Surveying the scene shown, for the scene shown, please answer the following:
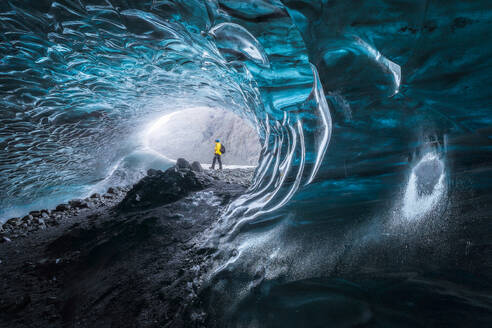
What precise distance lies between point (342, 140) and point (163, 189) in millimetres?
2076

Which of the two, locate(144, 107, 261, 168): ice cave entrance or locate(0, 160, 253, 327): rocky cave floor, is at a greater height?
locate(144, 107, 261, 168): ice cave entrance

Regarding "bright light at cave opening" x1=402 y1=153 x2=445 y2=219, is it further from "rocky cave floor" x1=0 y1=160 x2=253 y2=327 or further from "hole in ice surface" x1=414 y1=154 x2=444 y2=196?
"rocky cave floor" x1=0 y1=160 x2=253 y2=327

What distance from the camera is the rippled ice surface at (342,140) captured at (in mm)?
651

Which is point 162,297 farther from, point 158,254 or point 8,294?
point 8,294

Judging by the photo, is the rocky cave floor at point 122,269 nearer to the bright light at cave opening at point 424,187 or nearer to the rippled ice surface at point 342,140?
the rippled ice surface at point 342,140

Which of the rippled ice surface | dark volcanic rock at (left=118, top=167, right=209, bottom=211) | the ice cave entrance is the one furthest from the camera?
the ice cave entrance

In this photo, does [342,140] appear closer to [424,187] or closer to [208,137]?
[424,187]

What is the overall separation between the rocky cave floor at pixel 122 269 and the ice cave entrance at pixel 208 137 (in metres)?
6.88

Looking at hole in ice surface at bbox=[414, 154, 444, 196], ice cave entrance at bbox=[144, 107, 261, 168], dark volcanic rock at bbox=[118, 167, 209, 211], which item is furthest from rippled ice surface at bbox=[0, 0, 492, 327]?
ice cave entrance at bbox=[144, 107, 261, 168]

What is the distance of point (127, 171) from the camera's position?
654 centimetres

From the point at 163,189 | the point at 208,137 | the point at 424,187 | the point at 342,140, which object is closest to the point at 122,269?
the point at 163,189

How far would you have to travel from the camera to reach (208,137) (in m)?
12.0

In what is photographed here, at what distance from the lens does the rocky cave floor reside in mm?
933

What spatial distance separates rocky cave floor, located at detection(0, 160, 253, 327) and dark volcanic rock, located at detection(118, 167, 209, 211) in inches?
0.6
